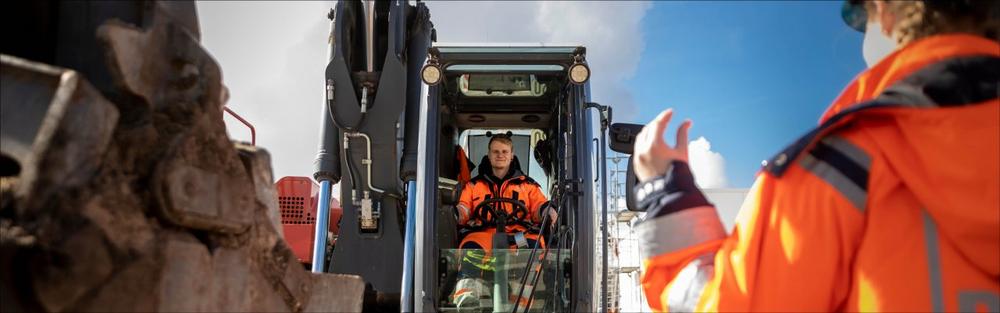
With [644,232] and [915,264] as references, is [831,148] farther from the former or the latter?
[644,232]

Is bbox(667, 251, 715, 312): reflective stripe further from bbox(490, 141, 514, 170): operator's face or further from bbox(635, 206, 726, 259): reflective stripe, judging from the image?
bbox(490, 141, 514, 170): operator's face

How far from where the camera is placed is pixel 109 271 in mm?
1154

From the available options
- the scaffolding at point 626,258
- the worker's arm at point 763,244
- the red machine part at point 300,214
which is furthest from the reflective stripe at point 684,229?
the scaffolding at point 626,258

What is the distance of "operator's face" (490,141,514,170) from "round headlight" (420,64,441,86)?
1140 mm

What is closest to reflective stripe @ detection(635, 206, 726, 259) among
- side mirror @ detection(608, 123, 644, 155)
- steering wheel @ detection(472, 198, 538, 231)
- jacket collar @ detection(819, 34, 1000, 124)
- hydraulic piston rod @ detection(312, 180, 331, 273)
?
jacket collar @ detection(819, 34, 1000, 124)

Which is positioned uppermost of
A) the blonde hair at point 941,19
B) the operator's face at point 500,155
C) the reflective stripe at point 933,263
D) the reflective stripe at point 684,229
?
the operator's face at point 500,155

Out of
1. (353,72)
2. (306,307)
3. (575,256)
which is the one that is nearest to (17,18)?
(306,307)

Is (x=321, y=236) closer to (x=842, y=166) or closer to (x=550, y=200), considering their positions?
(x=550, y=200)

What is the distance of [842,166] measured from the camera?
4.24 feet

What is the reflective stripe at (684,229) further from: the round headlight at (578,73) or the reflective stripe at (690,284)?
the round headlight at (578,73)

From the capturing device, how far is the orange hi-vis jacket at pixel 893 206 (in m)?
1.25

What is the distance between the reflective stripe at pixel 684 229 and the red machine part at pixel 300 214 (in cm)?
468

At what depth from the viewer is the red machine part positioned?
5.97 meters

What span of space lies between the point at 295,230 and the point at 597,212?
96.1 inches
